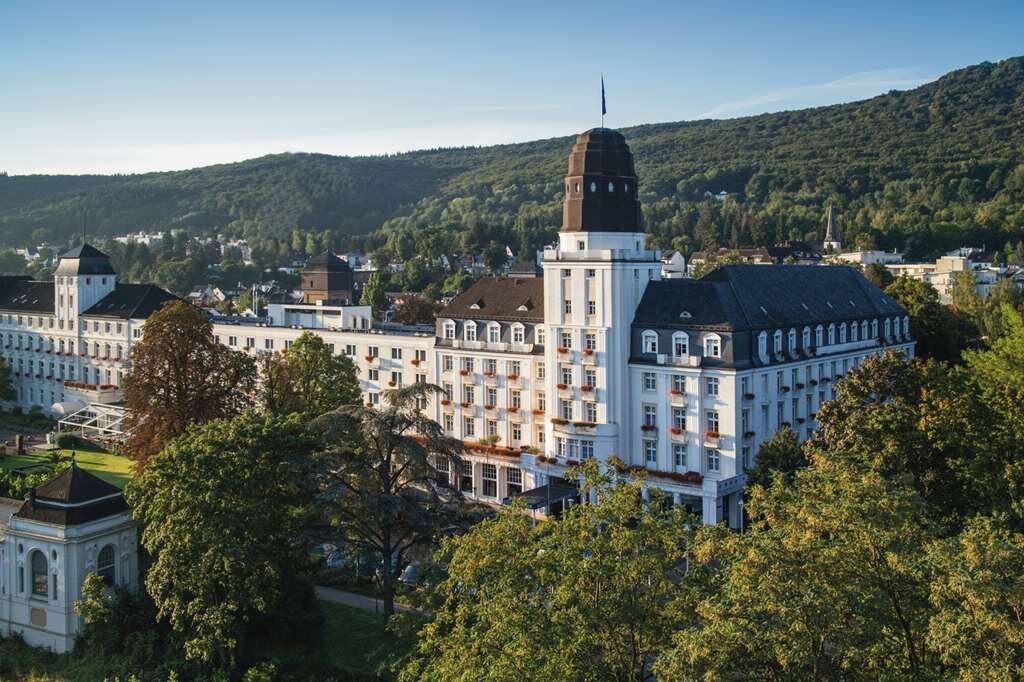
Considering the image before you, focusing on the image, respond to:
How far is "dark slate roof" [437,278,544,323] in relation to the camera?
64.9 metres

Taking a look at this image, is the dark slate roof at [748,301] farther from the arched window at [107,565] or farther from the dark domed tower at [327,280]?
the dark domed tower at [327,280]

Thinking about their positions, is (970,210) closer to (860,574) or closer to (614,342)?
(614,342)

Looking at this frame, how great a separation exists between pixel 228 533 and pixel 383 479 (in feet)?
22.8

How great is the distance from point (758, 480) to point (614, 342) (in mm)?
13638

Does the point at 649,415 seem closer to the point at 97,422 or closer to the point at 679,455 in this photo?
the point at 679,455

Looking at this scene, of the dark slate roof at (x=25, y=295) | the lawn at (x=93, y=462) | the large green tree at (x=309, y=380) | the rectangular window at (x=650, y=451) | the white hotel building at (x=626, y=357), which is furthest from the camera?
the dark slate roof at (x=25, y=295)

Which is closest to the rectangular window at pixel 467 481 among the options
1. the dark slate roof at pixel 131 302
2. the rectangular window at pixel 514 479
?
the rectangular window at pixel 514 479

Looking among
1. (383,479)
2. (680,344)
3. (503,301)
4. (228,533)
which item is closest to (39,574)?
(228,533)

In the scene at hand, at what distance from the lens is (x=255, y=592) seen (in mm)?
39031

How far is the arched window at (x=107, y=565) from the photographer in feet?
143

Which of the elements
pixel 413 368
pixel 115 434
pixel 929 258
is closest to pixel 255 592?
pixel 413 368

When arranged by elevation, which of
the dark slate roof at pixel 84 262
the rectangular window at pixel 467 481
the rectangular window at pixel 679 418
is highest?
the dark slate roof at pixel 84 262

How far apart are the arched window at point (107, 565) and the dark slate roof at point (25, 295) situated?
204ft

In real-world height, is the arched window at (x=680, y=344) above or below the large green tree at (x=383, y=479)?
above
